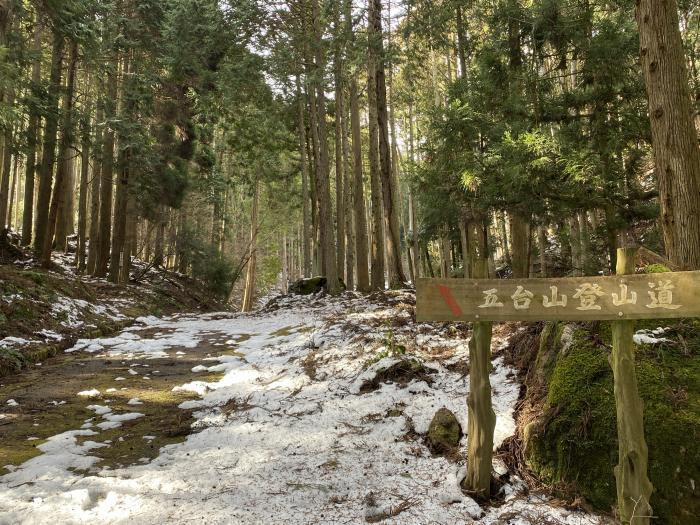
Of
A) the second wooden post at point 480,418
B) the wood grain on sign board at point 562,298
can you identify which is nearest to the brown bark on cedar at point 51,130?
the wood grain on sign board at point 562,298

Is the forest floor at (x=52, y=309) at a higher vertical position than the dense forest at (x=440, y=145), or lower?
lower

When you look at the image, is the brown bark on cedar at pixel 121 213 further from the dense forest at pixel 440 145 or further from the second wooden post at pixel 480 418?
the second wooden post at pixel 480 418

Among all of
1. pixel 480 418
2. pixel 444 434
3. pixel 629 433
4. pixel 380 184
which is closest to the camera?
pixel 629 433

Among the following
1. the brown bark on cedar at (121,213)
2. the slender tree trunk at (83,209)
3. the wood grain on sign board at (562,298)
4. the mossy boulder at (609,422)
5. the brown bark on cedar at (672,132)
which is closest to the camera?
the wood grain on sign board at (562,298)

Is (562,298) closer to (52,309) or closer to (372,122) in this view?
(52,309)

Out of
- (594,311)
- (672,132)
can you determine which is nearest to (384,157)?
(672,132)

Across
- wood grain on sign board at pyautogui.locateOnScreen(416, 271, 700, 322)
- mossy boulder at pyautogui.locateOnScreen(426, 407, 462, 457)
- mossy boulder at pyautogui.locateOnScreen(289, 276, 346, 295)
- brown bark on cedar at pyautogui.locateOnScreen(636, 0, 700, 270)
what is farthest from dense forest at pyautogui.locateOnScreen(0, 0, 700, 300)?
mossy boulder at pyautogui.locateOnScreen(426, 407, 462, 457)

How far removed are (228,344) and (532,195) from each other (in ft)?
20.9

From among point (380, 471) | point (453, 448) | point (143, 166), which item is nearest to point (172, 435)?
point (380, 471)

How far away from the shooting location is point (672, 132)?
4750 mm

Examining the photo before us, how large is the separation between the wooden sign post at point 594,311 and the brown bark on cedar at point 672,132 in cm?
247

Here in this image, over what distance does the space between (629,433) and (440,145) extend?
846 centimetres

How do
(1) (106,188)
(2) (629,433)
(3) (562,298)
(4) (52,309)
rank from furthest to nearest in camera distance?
(1) (106,188)
(4) (52,309)
(3) (562,298)
(2) (629,433)

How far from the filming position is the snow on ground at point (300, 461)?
302 centimetres
